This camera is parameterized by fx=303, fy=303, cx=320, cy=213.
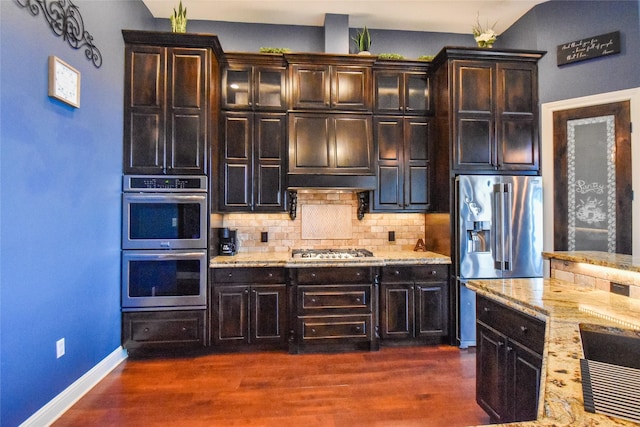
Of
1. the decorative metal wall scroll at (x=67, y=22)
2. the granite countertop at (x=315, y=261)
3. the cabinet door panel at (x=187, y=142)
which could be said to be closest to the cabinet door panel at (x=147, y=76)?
the cabinet door panel at (x=187, y=142)

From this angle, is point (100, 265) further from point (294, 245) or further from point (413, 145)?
point (413, 145)

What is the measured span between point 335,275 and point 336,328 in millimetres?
516

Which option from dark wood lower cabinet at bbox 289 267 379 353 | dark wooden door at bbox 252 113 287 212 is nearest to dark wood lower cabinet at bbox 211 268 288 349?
dark wood lower cabinet at bbox 289 267 379 353

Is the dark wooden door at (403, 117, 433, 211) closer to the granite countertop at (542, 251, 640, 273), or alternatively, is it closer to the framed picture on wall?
the granite countertop at (542, 251, 640, 273)

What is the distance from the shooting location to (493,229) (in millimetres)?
3109

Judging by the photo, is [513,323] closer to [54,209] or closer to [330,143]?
[330,143]

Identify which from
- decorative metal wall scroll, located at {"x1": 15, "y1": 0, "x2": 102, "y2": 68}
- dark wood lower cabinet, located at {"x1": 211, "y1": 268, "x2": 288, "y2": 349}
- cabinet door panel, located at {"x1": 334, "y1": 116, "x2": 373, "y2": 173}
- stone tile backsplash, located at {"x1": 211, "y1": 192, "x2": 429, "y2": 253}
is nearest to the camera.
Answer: decorative metal wall scroll, located at {"x1": 15, "y1": 0, "x2": 102, "y2": 68}

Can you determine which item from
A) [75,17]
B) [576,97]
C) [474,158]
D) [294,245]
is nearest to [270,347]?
[294,245]

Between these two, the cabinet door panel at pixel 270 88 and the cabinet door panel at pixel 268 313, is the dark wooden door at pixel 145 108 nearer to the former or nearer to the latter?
the cabinet door panel at pixel 270 88

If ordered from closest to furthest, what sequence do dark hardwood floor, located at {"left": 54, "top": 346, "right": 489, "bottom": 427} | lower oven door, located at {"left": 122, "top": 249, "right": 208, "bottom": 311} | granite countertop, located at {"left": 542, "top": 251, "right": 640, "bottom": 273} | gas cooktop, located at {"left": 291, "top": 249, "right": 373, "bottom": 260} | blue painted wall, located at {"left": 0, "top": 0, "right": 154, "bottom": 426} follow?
granite countertop, located at {"left": 542, "top": 251, "right": 640, "bottom": 273}, blue painted wall, located at {"left": 0, "top": 0, "right": 154, "bottom": 426}, dark hardwood floor, located at {"left": 54, "top": 346, "right": 489, "bottom": 427}, lower oven door, located at {"left": 122, "top": 249, "right": 208, "bottom": 311}, gas cooktop, located at {"left": 291, "top": 249, "right": 373, "bottom": 260}

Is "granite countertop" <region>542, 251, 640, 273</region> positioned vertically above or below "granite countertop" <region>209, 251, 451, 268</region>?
above

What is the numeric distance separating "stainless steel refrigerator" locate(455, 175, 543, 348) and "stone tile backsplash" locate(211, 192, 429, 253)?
731 millimetres

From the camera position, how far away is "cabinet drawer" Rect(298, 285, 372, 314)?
2982mm

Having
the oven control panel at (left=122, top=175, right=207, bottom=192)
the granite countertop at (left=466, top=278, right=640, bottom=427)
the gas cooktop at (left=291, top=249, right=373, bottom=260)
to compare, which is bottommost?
the granite countertop at (left=466, top=278, right=640, bottom=427)
